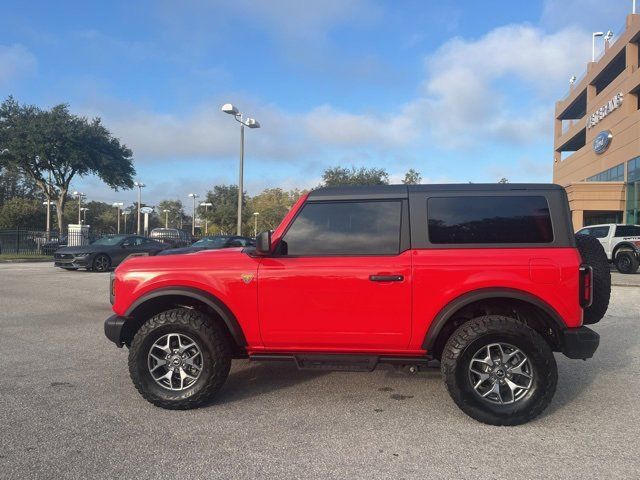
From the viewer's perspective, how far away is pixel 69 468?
3.13 m

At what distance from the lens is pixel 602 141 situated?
37062mm

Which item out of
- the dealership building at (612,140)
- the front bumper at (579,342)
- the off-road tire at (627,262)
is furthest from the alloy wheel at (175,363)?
the dealership building at (612,140)

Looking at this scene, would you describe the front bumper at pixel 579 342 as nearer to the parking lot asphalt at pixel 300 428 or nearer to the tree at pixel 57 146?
the parking lot asphalt at pixel 300 428

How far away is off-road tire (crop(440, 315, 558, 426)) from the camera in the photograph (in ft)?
12.7

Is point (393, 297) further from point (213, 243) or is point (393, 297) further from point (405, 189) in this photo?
point (213, 243)

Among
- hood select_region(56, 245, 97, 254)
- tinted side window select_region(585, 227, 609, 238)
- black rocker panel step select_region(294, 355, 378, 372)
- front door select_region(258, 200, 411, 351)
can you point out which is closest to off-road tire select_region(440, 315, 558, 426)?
front door select_region(258, 200, 411, 351)

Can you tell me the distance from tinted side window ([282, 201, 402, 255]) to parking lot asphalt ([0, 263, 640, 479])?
1410mm

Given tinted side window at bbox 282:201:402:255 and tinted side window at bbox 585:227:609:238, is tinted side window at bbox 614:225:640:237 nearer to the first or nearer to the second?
tinted side window at bbox 585:227:609:238

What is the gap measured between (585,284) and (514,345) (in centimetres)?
77

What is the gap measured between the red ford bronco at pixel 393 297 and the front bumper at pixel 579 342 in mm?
11

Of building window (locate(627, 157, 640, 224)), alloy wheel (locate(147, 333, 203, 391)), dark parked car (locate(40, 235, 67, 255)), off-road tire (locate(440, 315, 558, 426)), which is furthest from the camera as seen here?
building window (locate(627, 157, 640, 224))

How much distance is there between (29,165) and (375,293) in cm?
3304

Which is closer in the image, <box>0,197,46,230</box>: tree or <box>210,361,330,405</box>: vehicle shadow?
<box>210,361,330,405</box>: vehicle shadow

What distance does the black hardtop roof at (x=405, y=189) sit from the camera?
13.7 feet
